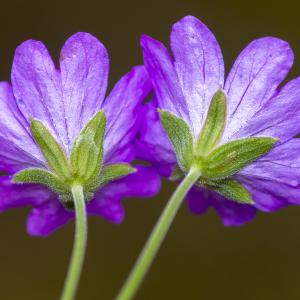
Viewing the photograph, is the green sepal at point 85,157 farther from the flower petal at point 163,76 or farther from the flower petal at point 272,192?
the flower petal at point 272,192

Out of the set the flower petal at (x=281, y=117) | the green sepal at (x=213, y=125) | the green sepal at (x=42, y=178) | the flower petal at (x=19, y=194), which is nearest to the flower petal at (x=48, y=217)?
the flower petal at (x=19, y=194)

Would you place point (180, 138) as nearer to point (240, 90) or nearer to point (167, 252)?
point (240, 90)

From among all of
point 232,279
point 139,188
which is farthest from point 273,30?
point 139,188

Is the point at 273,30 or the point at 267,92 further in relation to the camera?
the point at 273,30

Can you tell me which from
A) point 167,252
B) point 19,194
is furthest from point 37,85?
point 167,252

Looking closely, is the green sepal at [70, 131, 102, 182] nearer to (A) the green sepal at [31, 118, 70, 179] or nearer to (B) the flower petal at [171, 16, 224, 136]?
(A) the green sepal at [31, 118, 70, 179]

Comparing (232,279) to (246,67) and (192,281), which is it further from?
(246,67)

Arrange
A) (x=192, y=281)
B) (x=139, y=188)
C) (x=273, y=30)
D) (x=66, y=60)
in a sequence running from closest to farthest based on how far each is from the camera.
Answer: (x=66, y=60), (x=139, y=188), (x=192, y=281), (x=273, y=30)

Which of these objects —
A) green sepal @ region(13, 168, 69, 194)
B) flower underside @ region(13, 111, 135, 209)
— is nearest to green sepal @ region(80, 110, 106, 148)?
flower underside @ region(13, 111, 135, 209)
